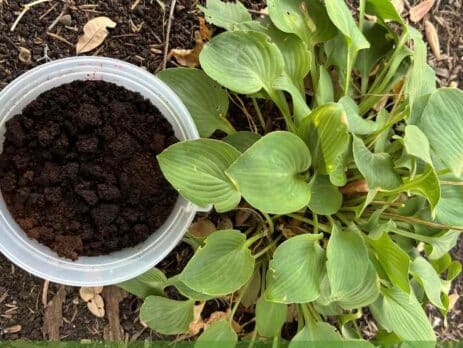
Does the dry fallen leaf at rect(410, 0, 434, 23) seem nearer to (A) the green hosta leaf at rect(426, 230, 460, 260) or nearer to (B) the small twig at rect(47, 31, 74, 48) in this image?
(A) the green hosta leaf at rect(426, 230, 460, 260)

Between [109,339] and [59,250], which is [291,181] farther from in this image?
[109,339]

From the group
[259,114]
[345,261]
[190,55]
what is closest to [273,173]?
[345,261]

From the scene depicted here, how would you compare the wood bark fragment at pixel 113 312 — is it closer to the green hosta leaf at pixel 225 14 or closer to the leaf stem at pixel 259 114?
the leaf stem at pixel 259 114

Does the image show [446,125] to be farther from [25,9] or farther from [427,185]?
[25,9]

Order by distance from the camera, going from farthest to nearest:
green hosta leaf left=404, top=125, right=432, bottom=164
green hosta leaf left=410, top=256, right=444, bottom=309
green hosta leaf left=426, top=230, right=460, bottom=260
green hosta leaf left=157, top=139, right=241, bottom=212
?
green hosta leaf left=426, top=230, right=460, bottom=260 < green hosta leaf left=410, top=256, right=444, bottom=309 < green hosta leaf left=157, top=139, right=241, bottom=212 < green hosta leaf left=404, top=125, right=432, bottom=164

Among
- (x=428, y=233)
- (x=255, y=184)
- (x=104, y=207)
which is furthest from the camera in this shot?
(x=428, y=233)

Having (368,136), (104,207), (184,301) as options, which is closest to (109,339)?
(184,301)

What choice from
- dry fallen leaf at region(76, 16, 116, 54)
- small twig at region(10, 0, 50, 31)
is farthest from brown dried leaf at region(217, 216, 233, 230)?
small twig at region(10, 0, 50, 31)
